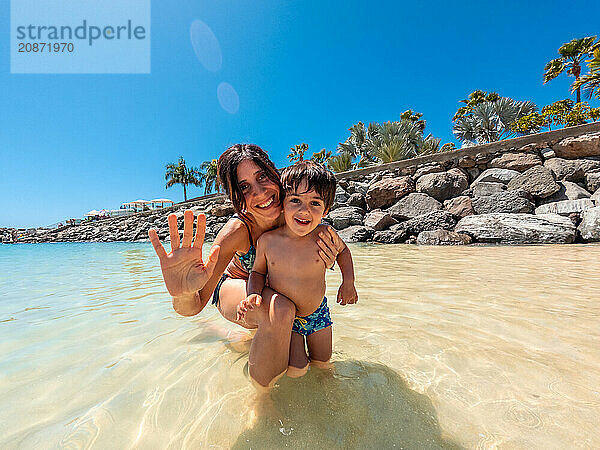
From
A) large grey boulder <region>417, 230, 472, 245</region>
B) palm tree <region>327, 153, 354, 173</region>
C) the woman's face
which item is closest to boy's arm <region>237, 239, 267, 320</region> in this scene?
the woman's face

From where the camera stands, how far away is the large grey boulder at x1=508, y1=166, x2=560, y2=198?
26.8ft

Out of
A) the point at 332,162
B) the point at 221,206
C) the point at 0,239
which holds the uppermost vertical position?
the point at 332,162

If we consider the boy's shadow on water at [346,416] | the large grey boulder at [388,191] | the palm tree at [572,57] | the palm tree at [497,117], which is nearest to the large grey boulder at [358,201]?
the large grey boulder at [388,191]

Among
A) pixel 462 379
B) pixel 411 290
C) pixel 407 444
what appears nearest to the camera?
pixel 407 444

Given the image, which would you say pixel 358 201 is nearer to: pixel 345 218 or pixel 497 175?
pixel 345 218

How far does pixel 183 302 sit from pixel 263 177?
2.67ft

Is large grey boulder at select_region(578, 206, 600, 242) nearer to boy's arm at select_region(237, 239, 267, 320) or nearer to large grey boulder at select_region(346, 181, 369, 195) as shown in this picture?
large grey boulder at select_region(346, 181, 369, 195)

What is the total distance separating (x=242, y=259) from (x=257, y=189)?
0.62 meters

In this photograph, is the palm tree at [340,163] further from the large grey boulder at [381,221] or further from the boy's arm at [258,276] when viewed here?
the boy's arm at [258,276]

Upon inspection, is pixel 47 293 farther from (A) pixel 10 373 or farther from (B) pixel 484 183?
(B) pixel 484 183

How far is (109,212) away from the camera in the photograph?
138 ft

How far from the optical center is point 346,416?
1181 millimetres

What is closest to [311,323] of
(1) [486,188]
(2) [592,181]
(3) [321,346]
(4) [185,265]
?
(3) [321,346]

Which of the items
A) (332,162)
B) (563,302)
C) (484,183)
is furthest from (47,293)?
(332,162)
